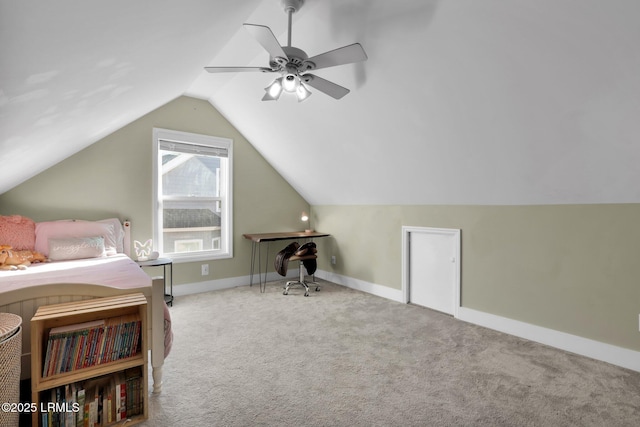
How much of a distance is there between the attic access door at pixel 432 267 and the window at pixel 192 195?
240 cm

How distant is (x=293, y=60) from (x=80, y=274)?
82.3 inches

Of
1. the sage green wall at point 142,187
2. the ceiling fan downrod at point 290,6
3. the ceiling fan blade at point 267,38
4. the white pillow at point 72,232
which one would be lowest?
the white pillow at point 72,232

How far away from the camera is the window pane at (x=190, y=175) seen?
4078 millimetres

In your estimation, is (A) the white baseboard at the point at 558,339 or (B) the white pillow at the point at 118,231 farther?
(B) the white pillow at the point at 118,231

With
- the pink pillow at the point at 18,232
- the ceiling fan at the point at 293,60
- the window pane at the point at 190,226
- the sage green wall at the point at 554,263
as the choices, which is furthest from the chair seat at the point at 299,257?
the pink pillow at the point at 18,232

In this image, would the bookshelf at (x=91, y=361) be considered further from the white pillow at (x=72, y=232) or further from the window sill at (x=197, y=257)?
the window sill at (x=197, y=257)

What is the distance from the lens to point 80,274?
2.28 metres

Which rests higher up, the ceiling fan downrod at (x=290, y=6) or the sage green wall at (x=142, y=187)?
the ceiling fan downrod at (x=290, y=6)

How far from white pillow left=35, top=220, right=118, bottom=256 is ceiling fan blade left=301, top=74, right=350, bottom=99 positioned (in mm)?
2578

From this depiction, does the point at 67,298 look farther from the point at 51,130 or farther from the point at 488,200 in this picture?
the point at 488,200

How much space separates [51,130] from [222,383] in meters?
1.98

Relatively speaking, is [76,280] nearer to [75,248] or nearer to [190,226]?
[75,248]

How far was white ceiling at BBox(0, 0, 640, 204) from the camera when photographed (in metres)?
1.33

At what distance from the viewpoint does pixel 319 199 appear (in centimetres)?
495
